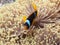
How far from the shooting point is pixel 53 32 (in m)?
2.76

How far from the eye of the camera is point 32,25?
2.84 m

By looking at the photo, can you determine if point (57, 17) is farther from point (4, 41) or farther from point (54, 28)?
point (4, 41)

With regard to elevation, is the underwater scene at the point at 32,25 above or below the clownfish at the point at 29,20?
below

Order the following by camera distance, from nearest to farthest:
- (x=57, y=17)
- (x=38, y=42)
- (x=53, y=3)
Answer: (x=38, y=42)
(x=57, y=17)
(x=53, y=3)

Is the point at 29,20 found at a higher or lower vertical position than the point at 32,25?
higher

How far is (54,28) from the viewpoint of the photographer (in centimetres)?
282

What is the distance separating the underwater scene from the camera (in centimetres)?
274

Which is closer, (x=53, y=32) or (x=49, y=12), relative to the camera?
(x=53, y=32)

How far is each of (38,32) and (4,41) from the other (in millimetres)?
471

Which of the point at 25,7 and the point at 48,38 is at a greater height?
the point at 25,7

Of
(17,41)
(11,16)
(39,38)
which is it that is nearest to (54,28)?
(39,38)

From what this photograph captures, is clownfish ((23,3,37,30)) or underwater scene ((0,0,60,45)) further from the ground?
clownfish ((23,3,37,30))

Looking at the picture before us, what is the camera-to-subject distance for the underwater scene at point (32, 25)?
8.99 ft

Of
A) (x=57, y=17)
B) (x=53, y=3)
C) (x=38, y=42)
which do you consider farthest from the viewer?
(x=53, y=3)
